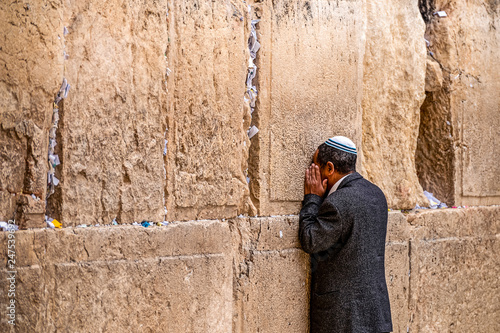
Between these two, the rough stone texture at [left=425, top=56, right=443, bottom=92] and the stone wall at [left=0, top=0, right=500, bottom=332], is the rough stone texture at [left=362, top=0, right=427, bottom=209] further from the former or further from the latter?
the rough stone texture at [left=425, top=56, right=443, bottom=92]

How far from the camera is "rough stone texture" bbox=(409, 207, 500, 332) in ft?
14.2

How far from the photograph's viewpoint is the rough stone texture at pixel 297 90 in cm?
346

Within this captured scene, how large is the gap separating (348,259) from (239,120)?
984 millimetres

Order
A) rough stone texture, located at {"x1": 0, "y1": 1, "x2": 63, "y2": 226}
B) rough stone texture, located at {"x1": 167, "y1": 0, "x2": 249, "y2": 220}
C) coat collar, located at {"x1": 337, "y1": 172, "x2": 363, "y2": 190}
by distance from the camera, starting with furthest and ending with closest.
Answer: coat collar, located at {"x1": 337, "y1": 172, "x2": 363, "y2": 190} → rough stone texture, located at {"x1": 167, "y1": 0, "x2": 249, "y2": 220} → rough stone texture, located at {"x1": 0, "y1": 1, "x2": 63, "y2": 226}

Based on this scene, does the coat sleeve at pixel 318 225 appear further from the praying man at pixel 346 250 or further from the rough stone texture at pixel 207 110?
the rough stone texture at pixel 207 110

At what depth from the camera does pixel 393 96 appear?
428 centimetres

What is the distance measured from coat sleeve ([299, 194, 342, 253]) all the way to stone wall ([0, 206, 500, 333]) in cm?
10

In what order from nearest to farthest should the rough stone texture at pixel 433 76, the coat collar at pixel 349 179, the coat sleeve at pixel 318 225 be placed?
1. the coat sleeve at pixel 318 225
2. the coat collar at pixel 349 179
3. the rough stone texture at pixel 433 76

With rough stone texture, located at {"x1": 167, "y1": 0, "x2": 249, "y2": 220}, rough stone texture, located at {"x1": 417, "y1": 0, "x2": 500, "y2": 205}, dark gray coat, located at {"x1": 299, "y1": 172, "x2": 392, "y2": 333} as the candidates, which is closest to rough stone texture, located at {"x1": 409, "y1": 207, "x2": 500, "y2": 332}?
rough stone texture, located at {"x1": 417, "y1": 0, "x2": 500, "y2": 205}

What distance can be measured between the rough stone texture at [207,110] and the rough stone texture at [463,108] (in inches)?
82.1

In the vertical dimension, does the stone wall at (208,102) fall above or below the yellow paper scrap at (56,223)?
above

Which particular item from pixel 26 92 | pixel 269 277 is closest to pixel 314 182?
pixel 269 277

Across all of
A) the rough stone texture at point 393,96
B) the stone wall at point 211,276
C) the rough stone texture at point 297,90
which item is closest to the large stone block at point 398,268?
the stone wall at point 211,276

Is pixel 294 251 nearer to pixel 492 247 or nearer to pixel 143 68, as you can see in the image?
pixel 143 68
